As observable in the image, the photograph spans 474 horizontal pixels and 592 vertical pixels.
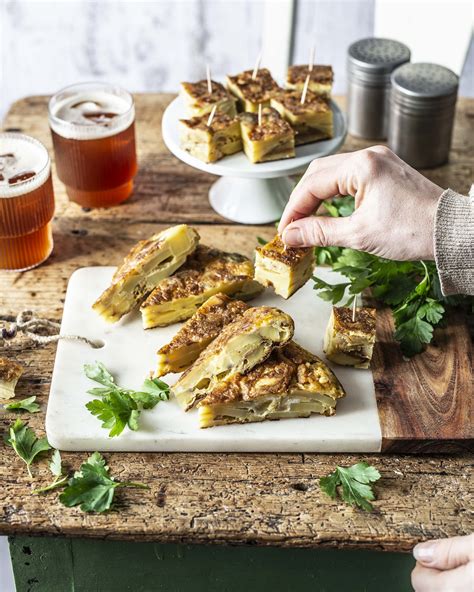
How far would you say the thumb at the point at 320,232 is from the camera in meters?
2.42

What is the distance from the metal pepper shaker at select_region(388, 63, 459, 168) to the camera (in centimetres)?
324

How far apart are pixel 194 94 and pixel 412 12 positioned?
1.38 m

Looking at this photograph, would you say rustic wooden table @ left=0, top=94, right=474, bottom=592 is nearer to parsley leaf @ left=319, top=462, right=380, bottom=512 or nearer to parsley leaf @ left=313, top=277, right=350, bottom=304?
parsley leaf @ left=319, top=462, right=380, bottom=512

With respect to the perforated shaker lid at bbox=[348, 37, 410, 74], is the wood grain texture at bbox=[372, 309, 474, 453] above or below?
below

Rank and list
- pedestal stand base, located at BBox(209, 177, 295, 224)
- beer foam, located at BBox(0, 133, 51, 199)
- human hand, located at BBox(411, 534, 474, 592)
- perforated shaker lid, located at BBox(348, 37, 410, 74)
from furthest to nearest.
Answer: perforated shaker lid, located at BBox(348, 37, 410, 74) < pedestal stand base, located at BBox(209, 177, 295, 224) < beer foam, located at BBox(0, 133, 51, 199) < human hand, located at BBox(411, 534, 474, 592)

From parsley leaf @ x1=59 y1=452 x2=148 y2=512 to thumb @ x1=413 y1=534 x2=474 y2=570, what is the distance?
0.68 meters

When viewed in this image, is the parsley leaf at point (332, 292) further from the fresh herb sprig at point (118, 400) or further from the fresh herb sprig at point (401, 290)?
the fresh herb sprig at point (118, 400)

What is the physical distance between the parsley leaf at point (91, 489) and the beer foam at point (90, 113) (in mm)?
1246

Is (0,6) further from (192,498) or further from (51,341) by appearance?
(192,498)

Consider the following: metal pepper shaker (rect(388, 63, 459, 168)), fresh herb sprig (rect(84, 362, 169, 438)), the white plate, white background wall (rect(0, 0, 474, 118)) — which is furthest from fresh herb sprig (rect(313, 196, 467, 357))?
white background wall (rect(0, 0, 474, 118))

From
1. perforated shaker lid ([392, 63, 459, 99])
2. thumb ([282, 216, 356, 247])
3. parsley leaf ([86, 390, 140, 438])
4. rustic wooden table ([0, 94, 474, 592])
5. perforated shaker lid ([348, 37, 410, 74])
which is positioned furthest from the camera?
perforated shaker lid ([348, 37, 410, 74])

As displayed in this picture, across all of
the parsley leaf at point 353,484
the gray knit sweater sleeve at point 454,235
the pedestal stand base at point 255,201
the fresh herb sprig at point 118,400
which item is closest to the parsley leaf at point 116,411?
the fresh herb sprig at point 118,400

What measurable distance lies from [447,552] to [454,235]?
2.60 ft

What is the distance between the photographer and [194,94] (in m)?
3.10
